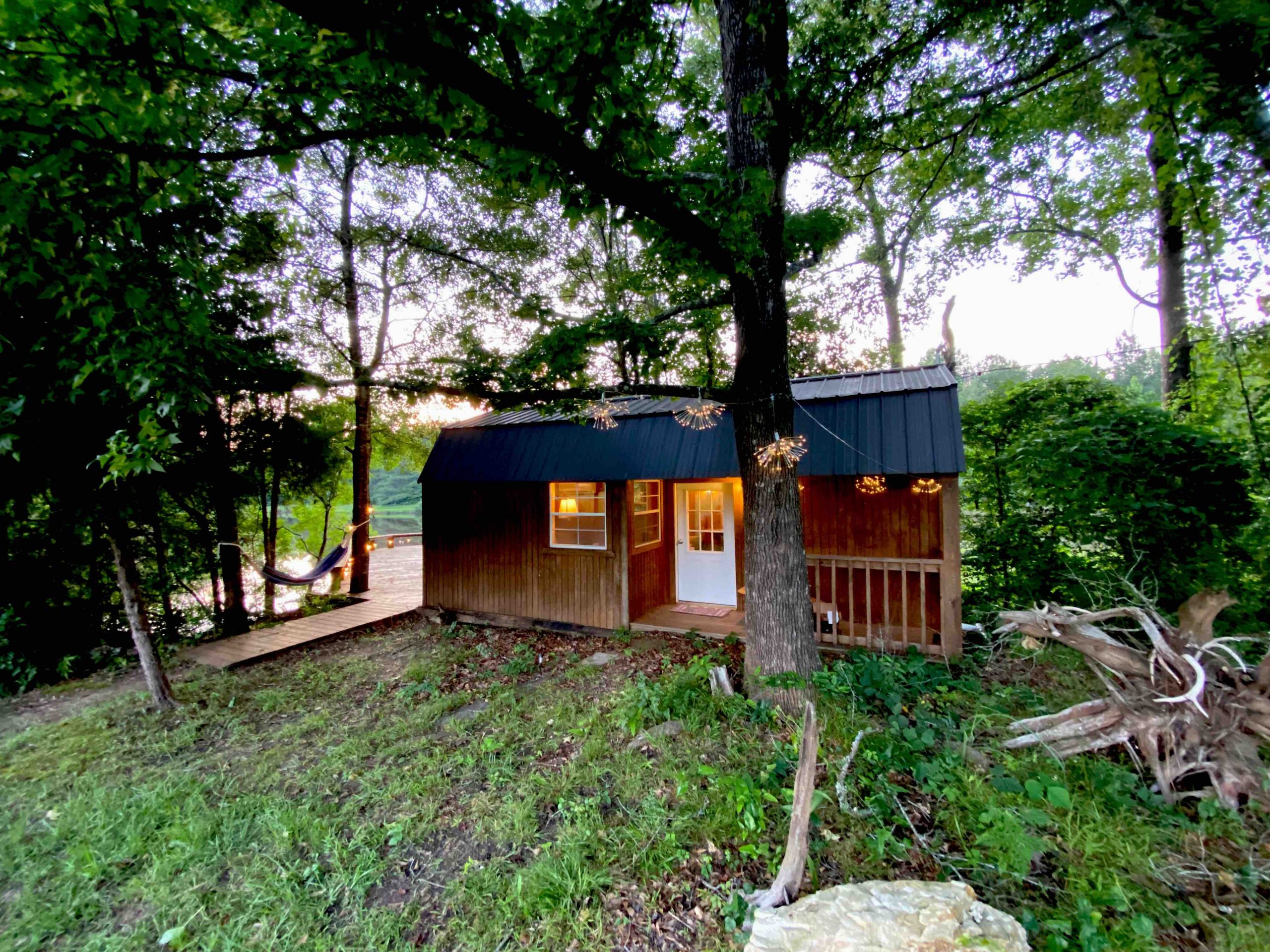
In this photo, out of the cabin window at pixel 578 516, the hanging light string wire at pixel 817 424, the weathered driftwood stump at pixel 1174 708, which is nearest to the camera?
the weathered driftwood stump at pixel 1174 708

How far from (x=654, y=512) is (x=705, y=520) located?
2.32 ft

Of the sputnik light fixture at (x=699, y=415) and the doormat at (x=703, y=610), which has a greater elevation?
the sputnik light fixture at (x=699, y=415)

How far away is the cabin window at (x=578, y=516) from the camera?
5.75 metres

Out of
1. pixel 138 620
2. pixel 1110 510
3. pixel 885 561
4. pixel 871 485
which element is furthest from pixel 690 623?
pixel 138 620

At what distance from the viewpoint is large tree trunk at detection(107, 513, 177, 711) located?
396 cm

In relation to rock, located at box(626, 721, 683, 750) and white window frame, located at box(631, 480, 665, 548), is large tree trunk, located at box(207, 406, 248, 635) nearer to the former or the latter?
white window frame, located at box(631, 480, 665, 548)

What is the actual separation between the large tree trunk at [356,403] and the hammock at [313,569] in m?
0.57

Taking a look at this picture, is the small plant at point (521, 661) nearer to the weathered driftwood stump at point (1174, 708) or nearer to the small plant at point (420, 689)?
the small plant at point (420, 689)

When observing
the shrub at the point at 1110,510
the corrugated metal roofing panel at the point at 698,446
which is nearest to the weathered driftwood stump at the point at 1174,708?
the shrub at the point at 1110,510

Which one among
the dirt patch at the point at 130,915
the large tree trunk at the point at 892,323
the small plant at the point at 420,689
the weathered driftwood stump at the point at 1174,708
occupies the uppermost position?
the large tree trunk at the point at 892,323

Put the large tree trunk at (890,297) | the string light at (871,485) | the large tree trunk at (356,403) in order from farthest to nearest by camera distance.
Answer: the large tree trunk at (890,297) → the large tree trunk at (356,403) → the string light at (871,485)

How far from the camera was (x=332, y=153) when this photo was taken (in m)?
7.18

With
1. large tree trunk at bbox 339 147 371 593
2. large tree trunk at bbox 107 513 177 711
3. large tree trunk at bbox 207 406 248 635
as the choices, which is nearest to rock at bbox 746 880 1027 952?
large tree trunk at bbox 107 513 177 711

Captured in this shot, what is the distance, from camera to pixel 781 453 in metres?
3.38
